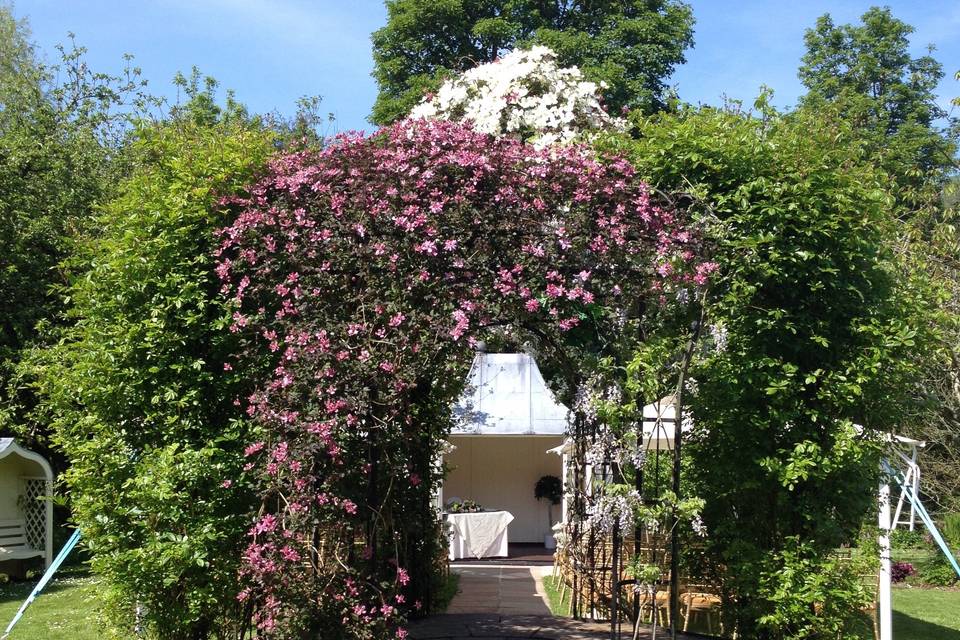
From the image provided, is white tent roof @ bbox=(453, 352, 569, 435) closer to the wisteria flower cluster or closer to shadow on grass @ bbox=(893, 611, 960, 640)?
shadow on grass @ bbox=(893, 611, 960, 640)

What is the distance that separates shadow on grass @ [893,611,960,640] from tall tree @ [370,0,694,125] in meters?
12.7

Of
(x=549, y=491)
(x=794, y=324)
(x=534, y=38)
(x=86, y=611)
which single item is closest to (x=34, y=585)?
(x=86, y=611)

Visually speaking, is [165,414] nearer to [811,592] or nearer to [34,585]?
[811,592]

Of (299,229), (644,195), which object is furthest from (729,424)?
(299,229)

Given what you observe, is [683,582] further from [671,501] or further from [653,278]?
[653,278]

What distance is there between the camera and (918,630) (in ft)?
31.6

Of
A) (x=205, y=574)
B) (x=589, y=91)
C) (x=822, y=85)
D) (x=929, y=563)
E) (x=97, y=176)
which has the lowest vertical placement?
(x=929, y=563)

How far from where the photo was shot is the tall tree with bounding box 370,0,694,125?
2028 cm

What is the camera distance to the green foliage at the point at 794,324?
546 cm

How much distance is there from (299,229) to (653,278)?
2169mm

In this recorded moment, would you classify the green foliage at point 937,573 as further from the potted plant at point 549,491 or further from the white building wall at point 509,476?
the white building wall at point 509,476

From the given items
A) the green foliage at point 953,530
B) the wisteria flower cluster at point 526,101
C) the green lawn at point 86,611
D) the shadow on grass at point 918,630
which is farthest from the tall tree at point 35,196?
the green foliage at point 953,530

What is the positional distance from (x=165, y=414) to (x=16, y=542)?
8.81m

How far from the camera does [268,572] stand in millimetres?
4715
